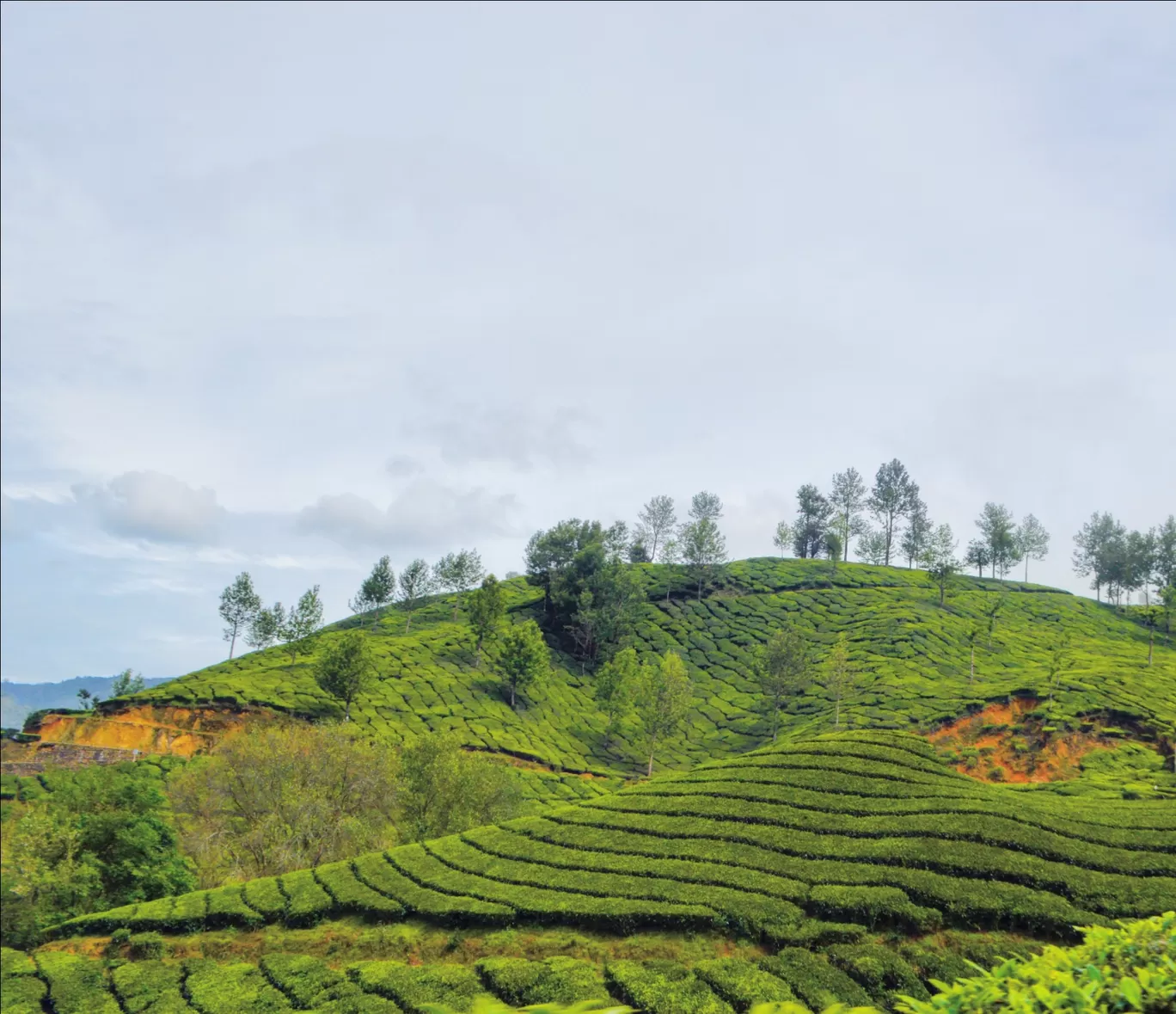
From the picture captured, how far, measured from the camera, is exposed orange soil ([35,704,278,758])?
194 feet

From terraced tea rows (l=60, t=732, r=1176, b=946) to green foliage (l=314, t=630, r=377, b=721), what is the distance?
32.9m

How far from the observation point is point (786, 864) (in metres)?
25.1

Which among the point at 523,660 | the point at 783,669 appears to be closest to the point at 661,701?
the point at 783,669

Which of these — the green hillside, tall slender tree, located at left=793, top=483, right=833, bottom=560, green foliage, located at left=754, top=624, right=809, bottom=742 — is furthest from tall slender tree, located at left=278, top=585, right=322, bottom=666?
tall slender tree, located at left=793, top=483, right=833, bottom=560

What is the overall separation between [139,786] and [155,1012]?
1468 cm

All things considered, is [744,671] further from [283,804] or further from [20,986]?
[20,986]

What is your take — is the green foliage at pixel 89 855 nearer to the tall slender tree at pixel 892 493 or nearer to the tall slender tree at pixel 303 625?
the tall slender tree at pixel 303 625

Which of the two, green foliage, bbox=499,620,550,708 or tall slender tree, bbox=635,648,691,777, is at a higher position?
green foliage, bbox=499,620,550,708

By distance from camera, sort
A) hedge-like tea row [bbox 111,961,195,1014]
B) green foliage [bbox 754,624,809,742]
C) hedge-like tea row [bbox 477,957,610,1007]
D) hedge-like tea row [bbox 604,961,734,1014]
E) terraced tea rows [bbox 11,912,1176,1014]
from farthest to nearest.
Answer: green foliage [bbox 754,624,809,742] → hedge-like tea row [bbox 111,961,195,1014] → hedge-like tea row [bbox 477,957,610,1007] → terraced tea rows [bbox 11,912,1176,1014] → hedge-like tea row [bbox 604,961,734,1014]

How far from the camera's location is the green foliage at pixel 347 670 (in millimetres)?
62781

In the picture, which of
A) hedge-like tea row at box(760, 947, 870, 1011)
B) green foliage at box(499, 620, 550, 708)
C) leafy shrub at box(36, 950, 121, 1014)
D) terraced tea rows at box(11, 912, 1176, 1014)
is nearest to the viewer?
hedge-like tea row at box(760, 947, 870, 1011)

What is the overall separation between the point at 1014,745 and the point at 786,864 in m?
38.0

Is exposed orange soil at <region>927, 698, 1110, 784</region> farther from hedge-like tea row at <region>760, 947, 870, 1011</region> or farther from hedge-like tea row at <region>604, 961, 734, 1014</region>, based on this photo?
hedge-like tea row at <region>604, 961, 734, 1014</region>

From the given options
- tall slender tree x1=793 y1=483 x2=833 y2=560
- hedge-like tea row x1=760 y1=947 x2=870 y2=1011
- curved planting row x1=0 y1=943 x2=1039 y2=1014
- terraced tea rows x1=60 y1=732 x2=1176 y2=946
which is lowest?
curved planting row x1=0 y1=943 x2=1039 y2=1014
